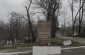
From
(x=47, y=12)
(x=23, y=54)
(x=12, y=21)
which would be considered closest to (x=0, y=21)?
(x=12, y=21)

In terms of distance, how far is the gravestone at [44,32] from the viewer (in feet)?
65.6

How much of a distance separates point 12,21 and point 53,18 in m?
39.4

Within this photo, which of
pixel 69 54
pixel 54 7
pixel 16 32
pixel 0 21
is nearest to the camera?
pixel 69 54

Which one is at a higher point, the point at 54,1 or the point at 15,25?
the point at 54,1

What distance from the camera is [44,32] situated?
2012 centimetres

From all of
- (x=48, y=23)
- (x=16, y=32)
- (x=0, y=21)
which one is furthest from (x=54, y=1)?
(x=0, y=21)

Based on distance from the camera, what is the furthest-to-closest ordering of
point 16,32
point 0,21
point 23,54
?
point 0,21 < point 16,32 < point 23,54

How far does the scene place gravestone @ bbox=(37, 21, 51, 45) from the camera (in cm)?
1998

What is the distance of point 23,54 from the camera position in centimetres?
2086

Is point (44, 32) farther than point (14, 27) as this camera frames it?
No

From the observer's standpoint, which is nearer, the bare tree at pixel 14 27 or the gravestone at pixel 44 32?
the gravestone at pixel 44 32

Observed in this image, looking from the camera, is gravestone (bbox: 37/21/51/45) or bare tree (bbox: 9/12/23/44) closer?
gravestone (bbox: 37/21/51/45)

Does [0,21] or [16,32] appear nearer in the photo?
[16,32]

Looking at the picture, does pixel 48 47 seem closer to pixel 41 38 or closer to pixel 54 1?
pixel 41 38
